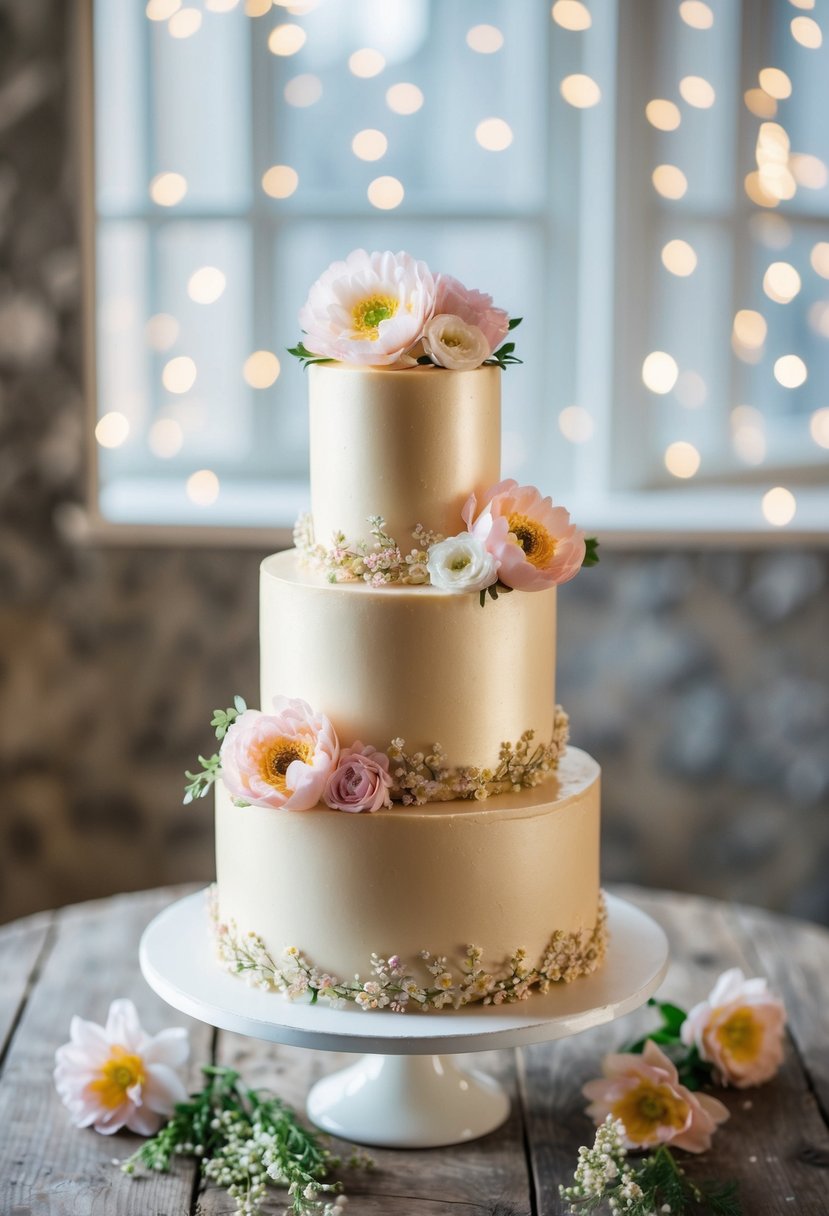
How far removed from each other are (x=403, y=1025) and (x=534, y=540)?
0.53 metres

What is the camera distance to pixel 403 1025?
150cm

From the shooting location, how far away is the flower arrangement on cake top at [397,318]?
1541mm

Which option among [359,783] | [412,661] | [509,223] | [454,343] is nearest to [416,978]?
[359,783]

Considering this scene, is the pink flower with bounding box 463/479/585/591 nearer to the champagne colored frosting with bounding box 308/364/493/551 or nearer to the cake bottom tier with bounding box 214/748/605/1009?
the champagne colored frosting with bounding box 308/364/493/551

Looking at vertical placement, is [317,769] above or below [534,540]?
below

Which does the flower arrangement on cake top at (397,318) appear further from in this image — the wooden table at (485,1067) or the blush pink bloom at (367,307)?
the wooden table at (485,1067)

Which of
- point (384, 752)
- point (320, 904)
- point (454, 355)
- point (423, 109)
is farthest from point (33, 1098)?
point (423, 109)

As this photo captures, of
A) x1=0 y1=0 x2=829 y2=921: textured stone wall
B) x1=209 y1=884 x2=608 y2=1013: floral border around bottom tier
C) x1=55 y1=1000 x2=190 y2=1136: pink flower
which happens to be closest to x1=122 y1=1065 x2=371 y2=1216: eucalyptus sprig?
x1=55 y1=1000 x2=190 y2=1136: pink flower

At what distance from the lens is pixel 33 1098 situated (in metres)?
1.73

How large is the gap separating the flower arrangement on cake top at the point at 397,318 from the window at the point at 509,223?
1291mm

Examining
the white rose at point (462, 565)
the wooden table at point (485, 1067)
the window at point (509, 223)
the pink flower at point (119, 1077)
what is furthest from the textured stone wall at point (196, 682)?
the white rose at point (462, 565)

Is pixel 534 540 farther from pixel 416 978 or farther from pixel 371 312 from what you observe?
pixel 416 978

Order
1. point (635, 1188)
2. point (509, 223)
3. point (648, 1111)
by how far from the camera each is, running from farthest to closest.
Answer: point (509, 223) → point (648, 1111) → point (635, 1188)

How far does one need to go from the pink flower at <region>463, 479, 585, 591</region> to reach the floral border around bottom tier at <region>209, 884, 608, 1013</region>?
408 mm
